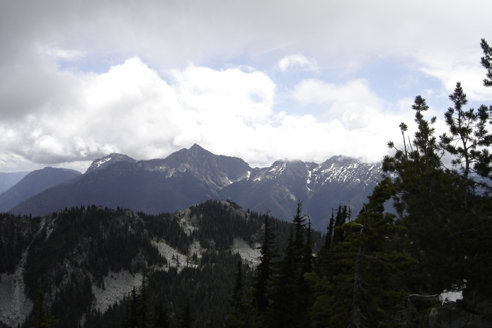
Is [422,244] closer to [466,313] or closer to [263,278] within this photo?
[466,313]

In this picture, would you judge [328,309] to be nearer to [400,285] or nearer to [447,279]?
[447,279]

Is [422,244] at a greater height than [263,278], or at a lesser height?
greater

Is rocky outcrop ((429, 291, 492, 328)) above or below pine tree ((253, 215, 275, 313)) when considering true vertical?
above

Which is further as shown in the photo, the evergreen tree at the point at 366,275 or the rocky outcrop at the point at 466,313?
the rocky outcrop at the point at 466,313

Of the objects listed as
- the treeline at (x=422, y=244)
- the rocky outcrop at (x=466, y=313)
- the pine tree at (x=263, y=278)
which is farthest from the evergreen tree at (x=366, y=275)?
the pine tree at (x=263, y=278)

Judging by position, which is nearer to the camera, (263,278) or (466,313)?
(466,313)

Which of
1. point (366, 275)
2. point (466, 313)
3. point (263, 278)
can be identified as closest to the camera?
point (366, 275)

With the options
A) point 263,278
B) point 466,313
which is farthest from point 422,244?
point 263,278

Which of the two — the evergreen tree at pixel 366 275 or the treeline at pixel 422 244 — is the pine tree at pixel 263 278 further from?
the evergreen tree at pixel 366 275

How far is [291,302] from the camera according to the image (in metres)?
29.7

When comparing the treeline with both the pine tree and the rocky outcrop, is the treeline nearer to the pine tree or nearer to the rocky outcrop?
the rocky outcrop

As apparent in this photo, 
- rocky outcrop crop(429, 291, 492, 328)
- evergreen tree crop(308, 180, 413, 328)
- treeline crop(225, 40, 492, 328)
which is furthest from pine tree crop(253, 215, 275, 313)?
evergreen tree crop(308, 180, 413, 328)

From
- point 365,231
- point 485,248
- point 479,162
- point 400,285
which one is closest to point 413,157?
point 479,162

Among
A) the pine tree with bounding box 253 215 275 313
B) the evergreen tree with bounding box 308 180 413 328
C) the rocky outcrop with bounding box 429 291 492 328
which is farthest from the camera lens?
the pine tree with bounding box 253 215 275 313
